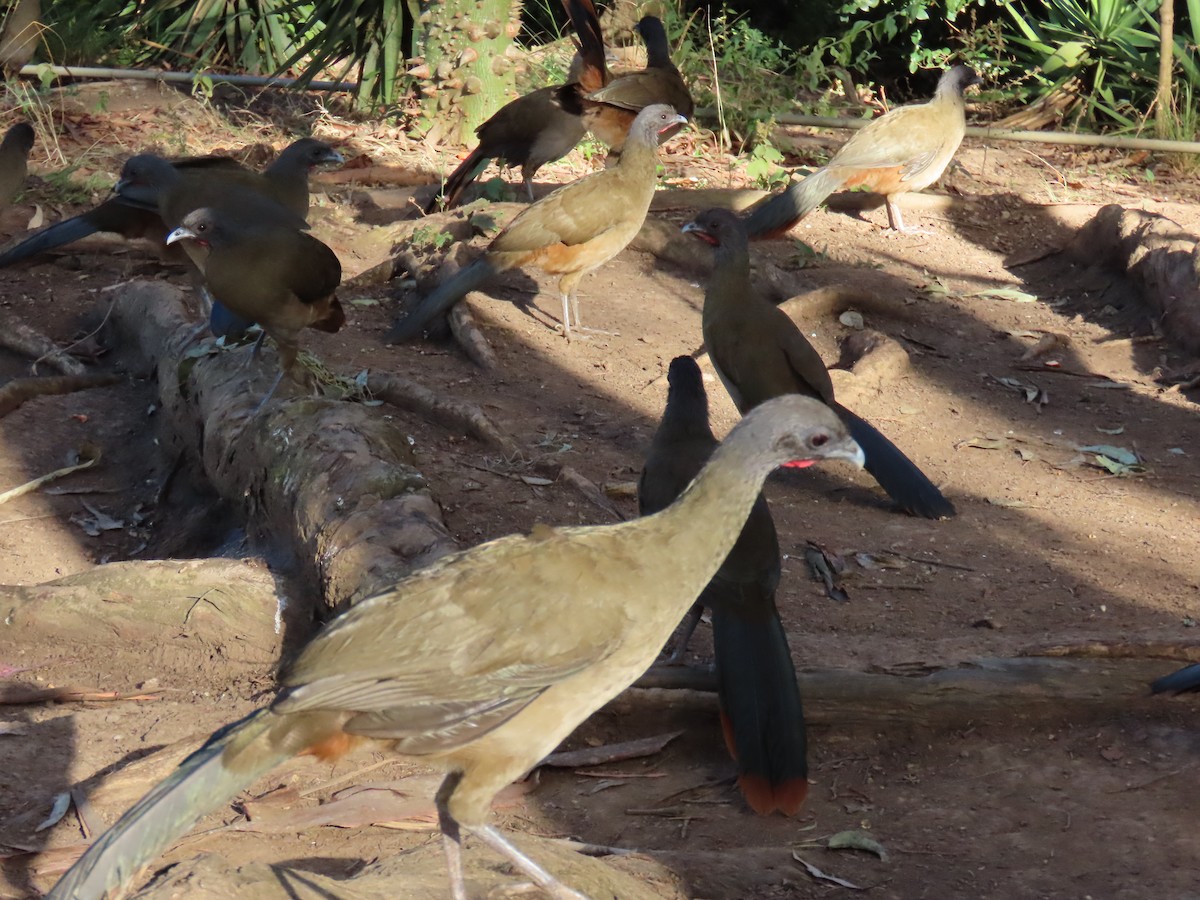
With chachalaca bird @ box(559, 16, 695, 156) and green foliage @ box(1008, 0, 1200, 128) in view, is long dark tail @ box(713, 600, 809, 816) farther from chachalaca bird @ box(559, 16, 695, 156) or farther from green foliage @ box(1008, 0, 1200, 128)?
green foliage @ box(1008, 0, 1200, 128)

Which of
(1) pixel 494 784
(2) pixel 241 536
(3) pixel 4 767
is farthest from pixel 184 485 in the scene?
(1) pixel 494 784

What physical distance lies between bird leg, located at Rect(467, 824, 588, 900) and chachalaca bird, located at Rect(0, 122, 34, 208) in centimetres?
712

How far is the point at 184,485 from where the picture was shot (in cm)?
616

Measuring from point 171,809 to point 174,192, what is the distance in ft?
15.3

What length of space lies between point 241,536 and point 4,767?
6.10 feet

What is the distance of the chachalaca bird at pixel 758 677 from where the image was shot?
144 inches

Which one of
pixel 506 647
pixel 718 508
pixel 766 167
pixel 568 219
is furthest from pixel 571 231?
pixel 506 647

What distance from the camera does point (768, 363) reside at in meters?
5.92

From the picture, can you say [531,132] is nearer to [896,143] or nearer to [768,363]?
[896,143]

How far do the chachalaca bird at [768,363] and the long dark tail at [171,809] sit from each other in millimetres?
3518

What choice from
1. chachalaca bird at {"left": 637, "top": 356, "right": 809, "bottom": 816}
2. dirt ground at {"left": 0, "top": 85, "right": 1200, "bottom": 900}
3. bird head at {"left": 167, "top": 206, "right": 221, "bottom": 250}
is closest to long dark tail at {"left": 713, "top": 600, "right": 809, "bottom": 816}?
chachalaca bird at {"left": 637, "top": 356, "right": 809, "bottom": 816}

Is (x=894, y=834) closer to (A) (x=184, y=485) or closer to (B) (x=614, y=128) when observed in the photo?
(A) (x=184, y=485)

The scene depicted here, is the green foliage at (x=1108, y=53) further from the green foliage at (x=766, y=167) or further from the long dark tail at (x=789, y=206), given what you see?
the long dark tail at (x=789, y=206)

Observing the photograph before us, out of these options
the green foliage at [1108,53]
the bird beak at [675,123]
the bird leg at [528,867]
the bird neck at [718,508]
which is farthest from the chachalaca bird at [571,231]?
the green foliage at [1108,53]
